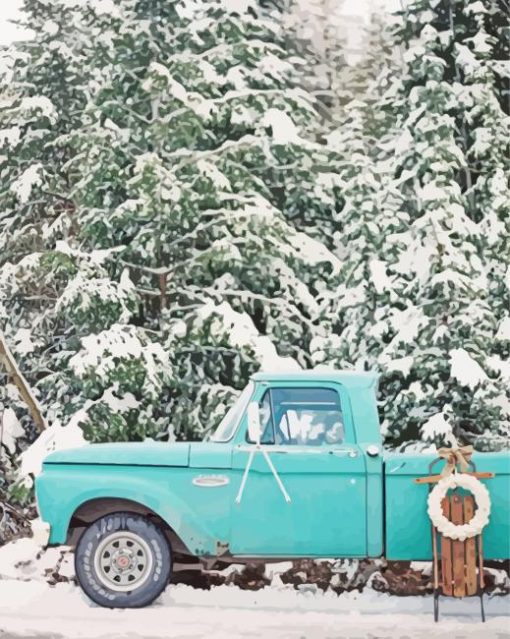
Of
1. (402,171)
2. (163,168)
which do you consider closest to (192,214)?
(163,168)

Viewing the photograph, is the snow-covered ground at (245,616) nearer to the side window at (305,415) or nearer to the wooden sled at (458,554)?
the wooden sled at (458,554)

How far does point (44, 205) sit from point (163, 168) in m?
2.01

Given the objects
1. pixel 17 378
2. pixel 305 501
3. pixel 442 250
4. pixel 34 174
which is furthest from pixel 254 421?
pixel 34 174

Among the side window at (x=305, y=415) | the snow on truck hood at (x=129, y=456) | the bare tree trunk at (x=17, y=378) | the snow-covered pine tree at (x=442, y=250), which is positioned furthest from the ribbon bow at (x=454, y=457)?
the bare tree trunk at (x=17, y=378)

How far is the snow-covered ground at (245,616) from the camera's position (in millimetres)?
5852

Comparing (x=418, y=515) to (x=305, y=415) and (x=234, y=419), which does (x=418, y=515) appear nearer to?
(x=305, y=415)

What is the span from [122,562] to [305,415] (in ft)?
5.34

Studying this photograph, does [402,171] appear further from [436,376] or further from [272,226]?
[436,376]

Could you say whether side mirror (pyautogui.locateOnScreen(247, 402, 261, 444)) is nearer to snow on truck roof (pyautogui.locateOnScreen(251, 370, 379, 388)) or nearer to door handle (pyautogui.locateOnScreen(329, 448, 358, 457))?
snow on truck roof (pyautogui.locateOnScreen(251, 370, 379, 388))

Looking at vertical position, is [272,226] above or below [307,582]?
above

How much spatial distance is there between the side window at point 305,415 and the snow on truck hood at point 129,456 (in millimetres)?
687

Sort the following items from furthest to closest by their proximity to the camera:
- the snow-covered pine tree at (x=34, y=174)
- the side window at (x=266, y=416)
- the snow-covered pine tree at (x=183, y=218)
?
the snow-covered pine tree at (x=34, y=174) → the snow-covered pine tree at (x=183, y=218) → the side window at (x=266, y=416)

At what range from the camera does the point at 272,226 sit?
10797mm

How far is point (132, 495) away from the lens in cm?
639
